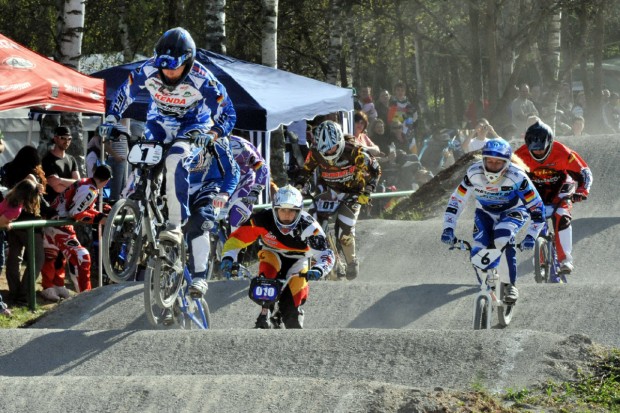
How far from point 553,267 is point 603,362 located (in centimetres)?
540

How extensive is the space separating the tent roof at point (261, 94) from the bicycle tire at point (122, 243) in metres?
5.71

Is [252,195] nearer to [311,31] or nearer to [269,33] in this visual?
[269,33]

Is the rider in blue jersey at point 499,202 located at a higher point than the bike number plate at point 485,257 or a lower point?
higher

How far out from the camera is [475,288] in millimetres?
11523

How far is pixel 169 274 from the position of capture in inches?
361

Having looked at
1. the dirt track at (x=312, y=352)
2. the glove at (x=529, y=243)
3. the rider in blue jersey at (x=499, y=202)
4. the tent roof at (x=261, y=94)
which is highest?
the tent roof at (x=261, y=94)

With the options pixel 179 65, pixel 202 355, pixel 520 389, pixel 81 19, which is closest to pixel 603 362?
pixel 520 389

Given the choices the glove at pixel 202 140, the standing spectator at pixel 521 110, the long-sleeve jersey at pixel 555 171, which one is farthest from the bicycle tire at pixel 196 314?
the standing spectator at pixel 521 110

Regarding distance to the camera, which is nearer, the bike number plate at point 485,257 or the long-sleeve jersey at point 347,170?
the bike number plate at point 485,257

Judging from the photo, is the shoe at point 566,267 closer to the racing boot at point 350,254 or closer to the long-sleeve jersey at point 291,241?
the racing boot at point 350,254

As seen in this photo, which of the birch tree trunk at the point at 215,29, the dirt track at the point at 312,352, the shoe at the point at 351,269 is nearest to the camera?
the dirt track at the point at 312,352

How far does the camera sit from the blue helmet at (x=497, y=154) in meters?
10.1

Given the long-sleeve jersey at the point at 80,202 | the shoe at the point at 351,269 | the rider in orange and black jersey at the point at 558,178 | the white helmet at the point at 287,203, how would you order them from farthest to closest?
1. the shoe at the point at 351,269
2. the rider in orange and black jersey at the point at 558,178
3. the long-sleeve jersey at the point at 80,202
4. the white helmet at the point at 287,203

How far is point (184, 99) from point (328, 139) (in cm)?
414
